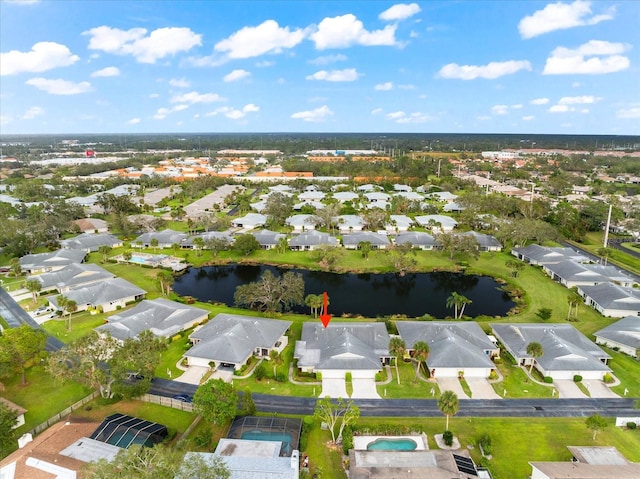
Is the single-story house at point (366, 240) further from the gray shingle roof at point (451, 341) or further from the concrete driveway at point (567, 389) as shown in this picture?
the concrete driveway at point (567, 389)

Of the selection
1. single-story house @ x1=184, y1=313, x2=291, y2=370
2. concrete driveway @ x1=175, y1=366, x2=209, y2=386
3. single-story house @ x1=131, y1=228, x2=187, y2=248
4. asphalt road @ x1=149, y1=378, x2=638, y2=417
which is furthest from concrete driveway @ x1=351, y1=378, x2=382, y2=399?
single-story house @ x1=131, y1=228, x2=187, y2=248

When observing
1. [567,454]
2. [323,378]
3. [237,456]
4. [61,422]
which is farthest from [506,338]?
[61,422]

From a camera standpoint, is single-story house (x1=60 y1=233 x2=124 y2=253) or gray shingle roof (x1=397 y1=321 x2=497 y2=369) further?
single-story house (x1=60 y1=233 x2=124 y2=253)

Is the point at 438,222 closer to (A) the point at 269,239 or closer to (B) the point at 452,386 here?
(A) the point at 269,239

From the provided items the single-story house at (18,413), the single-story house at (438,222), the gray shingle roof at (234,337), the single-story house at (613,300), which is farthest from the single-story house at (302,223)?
the single-story house at (18,413)

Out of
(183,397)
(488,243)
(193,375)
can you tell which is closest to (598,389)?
(183,397)

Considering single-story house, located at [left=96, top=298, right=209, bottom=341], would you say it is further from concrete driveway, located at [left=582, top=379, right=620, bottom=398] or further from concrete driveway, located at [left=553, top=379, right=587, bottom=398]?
concrete driveway, located at [left=582, top=379, right=620, bottom=398]
